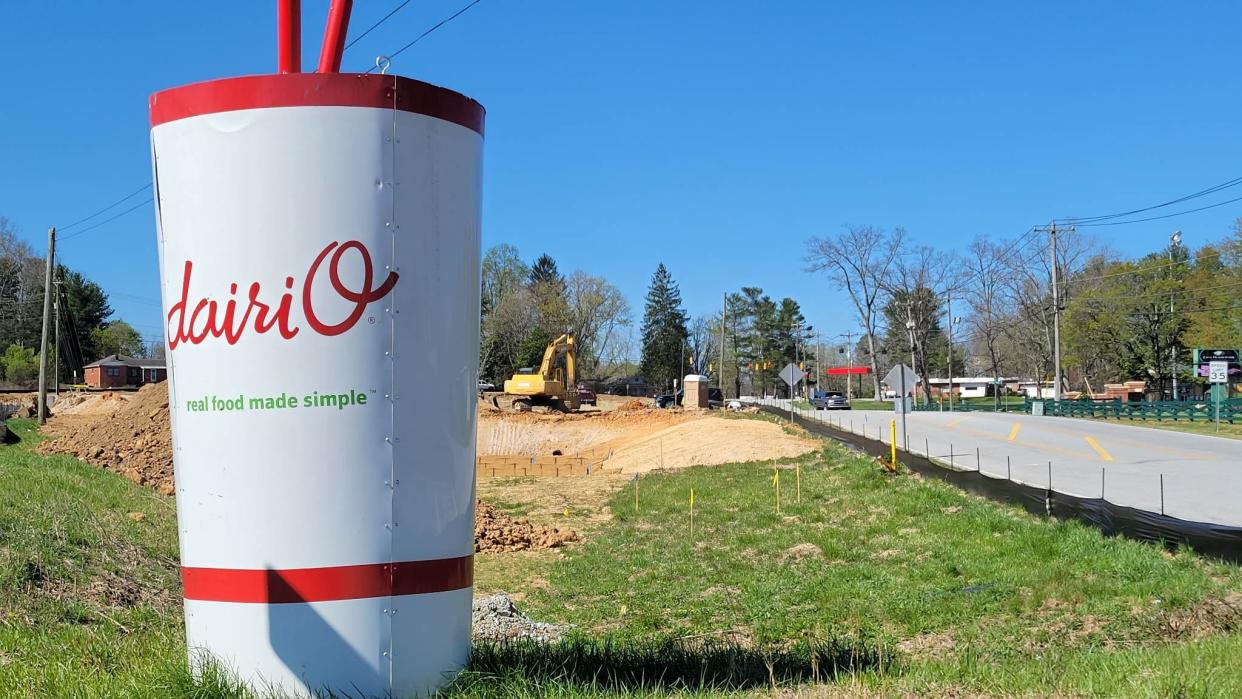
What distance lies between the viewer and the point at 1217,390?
45094 mm

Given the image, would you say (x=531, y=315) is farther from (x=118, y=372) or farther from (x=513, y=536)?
(x=513, y=536)

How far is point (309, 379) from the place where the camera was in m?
5.18

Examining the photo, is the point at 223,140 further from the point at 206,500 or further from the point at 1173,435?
the point at 1173,435

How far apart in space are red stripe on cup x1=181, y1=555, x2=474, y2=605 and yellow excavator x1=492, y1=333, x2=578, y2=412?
55.0m

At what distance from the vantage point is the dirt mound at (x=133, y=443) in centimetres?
2365

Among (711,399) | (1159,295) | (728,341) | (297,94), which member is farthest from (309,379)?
(728,341)

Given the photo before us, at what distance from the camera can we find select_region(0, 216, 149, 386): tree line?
8938 cm

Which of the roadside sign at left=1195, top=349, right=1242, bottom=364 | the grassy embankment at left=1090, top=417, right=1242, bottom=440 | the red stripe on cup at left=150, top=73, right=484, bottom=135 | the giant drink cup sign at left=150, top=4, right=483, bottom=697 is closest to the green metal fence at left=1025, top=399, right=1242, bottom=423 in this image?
the grassy embankment at left=1090, top=417, right=1242, bottom=440

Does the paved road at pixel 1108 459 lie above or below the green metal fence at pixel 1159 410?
below

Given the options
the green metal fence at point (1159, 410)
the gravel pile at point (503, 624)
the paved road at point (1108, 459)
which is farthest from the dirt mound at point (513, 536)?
the green metal fence at point (1159, 410)

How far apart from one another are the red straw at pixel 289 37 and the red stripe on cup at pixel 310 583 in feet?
8.32

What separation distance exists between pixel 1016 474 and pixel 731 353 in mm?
128588

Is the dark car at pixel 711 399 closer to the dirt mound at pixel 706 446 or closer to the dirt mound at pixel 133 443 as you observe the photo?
the dirt mound at pixel 706 446

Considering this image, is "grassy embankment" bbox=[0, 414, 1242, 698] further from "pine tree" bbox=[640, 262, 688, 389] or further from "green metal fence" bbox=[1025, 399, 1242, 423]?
"pine tree" bbox=[640, 262, 688, 389]
